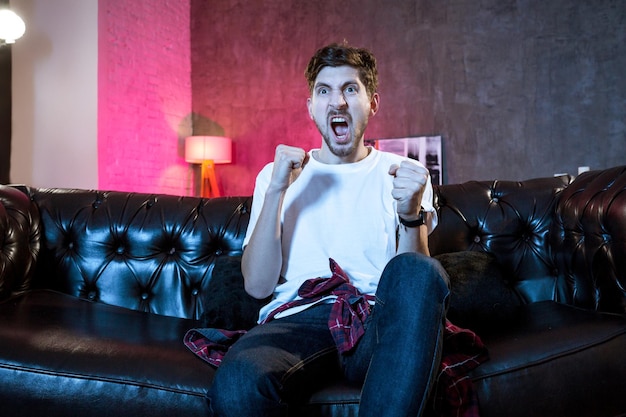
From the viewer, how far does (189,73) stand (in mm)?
5176

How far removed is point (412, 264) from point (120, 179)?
141 inches

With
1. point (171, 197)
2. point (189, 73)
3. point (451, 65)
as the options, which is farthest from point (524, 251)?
point (189, 73)

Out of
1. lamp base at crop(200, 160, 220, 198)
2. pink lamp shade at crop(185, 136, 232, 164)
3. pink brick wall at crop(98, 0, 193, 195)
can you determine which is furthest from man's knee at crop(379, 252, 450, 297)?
lamp base at crop(200, 160, 220, 198)

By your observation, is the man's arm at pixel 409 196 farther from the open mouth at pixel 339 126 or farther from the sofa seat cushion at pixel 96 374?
the sofa seat cushion at pixel 96 374

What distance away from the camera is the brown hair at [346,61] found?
1.55m

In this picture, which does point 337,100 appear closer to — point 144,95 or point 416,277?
point 416,277

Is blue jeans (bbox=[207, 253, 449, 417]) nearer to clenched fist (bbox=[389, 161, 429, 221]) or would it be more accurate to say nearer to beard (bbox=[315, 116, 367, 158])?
clenched fist (bbox=[389, 161, 429, 221])

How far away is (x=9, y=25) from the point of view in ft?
9.61

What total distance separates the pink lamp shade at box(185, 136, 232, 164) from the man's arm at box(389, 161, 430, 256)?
11.6 feet

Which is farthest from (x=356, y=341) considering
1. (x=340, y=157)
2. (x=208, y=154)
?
(x=208, y=154)

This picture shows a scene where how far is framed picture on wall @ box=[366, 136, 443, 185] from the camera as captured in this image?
14.0 ft

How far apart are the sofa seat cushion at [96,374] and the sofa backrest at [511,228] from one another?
3.24 ft

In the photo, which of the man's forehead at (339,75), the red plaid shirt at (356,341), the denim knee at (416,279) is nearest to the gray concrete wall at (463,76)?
the man's forehead at (339,75)

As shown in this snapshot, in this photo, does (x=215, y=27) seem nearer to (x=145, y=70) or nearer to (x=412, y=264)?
(x=145, y=70)
